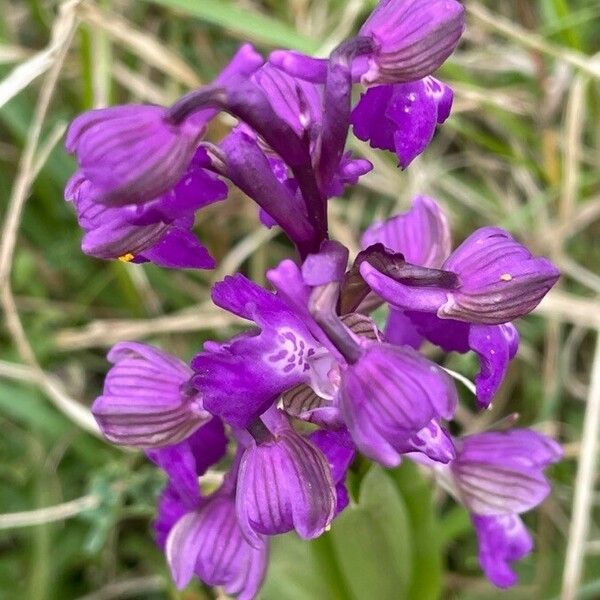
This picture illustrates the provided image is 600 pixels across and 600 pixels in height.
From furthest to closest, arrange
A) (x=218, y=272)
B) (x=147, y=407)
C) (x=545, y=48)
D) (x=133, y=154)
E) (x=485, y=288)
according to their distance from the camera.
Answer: (x=218, y=272) → (x=545, y=48) → (x=147, y=407) → (x=485, y=288) → (x=133, y=154)

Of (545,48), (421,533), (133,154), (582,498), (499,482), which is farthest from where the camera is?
(545,48)

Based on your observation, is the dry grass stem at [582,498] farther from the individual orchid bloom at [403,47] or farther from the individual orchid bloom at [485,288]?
the individual orchid bloom at [403,47]

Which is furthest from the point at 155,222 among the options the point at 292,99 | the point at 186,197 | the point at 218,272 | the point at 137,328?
the point at 218,272

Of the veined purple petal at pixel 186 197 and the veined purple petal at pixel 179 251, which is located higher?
the veined purple petal at pixel 186 197

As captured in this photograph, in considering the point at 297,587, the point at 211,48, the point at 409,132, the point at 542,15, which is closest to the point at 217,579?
the point at 297,587

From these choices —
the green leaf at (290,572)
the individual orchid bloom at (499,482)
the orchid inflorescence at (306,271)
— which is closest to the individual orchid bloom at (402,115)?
the orchid inflorescence at (306,271)

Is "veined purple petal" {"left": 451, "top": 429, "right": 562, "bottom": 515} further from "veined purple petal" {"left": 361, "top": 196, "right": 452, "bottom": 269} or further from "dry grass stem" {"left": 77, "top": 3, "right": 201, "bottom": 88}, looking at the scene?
"dry grass stem" {"left": 77, "top": 3, "right": 201, "bottom": 88}

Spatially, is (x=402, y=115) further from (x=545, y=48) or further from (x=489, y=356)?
(x=545, y=48)
